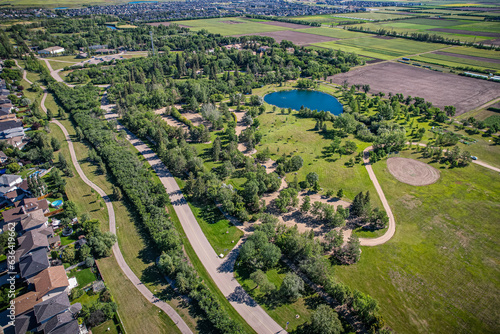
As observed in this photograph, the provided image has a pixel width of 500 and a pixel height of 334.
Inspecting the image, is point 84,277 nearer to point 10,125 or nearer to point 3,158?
point 3,158

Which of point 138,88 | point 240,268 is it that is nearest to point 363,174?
point 240,268

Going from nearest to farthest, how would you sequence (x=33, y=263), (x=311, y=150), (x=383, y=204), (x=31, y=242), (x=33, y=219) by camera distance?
(x=33, y=263), (x=31, y=242), (x=33, y=219), (x=383, y=204), (x=311, y=150)

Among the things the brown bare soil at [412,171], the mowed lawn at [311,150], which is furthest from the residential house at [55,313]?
the brown bare soil at [412,171]

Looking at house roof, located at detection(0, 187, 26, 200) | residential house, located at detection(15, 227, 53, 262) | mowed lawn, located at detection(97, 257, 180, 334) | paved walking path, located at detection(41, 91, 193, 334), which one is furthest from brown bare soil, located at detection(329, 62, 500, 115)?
house roof, located at detection(0, 187, 26, 200)

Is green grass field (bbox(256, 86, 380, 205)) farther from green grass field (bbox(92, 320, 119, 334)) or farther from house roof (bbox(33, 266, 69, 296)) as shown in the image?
house roof (bbox(33, 266, 69, 296))

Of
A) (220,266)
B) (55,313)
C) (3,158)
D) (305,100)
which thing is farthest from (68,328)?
(305,100)

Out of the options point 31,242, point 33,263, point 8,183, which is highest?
point 8,183
